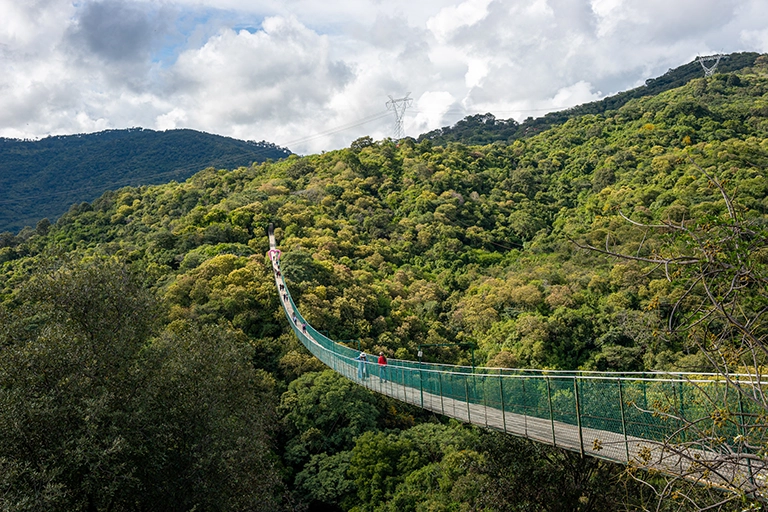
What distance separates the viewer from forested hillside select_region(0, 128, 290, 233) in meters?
78.1

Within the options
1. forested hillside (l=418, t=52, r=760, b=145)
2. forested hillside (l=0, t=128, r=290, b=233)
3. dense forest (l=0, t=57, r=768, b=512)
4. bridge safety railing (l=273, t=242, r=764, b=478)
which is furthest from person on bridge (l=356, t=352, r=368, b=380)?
forested hillside (l=418, t=52, r=760, b=145)

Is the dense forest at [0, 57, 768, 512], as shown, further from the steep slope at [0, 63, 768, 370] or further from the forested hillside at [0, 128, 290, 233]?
the forested hillside at [0, 128, 290, 233]

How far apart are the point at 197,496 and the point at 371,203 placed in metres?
38.5

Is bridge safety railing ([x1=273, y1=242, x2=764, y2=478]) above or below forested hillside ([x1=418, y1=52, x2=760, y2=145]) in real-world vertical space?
below

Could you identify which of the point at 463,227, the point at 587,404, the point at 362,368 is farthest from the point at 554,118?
the point at 587,404

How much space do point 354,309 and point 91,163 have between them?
273 ft

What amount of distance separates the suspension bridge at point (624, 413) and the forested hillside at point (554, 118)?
252ft

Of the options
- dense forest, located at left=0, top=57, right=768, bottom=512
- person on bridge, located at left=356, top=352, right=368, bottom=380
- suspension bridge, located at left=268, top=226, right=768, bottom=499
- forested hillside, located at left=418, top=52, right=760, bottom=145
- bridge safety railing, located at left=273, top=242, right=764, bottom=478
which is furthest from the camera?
forested hillside, located at left=418, top=52, right=760, bottom=145

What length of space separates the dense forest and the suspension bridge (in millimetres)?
387

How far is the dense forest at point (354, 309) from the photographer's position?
9.91 meters

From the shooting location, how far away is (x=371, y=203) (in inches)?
1912

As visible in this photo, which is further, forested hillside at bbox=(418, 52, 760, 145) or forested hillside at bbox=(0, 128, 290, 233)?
forested hillside at bbox=(418, 52, 760, 145)

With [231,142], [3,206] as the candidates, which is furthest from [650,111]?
[231,142]

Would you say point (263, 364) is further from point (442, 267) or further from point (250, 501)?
point (442, 267)
